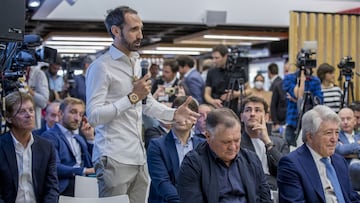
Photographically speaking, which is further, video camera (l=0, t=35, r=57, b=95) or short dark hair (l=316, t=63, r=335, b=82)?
short dark hair (l=316, t=63, r=335, b=82)

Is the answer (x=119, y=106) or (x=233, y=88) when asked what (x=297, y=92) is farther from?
(x=119, y=106)

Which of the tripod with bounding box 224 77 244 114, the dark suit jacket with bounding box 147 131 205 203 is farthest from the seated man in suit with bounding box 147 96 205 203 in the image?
the tripod with bounding box 224 77 244 114

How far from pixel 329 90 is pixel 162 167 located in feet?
10.9

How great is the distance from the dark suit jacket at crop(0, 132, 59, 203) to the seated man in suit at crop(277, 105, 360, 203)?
4.16 feet

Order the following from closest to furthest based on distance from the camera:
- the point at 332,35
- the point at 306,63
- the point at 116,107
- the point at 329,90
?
1. the point at 116,107
2. the point at 306,63
3. the point at 329,90
4. the point at 332,35

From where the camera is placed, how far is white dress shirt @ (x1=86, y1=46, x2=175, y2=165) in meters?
2.76

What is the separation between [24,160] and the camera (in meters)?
3.11

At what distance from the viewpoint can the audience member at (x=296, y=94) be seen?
552cm

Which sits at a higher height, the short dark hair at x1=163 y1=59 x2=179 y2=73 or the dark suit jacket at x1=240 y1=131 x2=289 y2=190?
the short dark hair at x1=163 y1=59 x2=179 y2=73

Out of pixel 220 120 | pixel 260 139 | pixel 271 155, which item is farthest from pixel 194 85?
pixel 220 120

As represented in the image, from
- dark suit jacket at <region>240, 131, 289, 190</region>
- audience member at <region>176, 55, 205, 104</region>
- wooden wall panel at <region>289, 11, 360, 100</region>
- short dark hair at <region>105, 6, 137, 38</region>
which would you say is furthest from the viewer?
wooden wall panel at <region>289, 11, 360, 100</region>

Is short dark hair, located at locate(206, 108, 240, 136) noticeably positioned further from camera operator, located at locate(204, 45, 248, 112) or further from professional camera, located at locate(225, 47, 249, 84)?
camera operator, located at locate(204, 45, 248, 112)

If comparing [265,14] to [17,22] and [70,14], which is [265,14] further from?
[17,22]

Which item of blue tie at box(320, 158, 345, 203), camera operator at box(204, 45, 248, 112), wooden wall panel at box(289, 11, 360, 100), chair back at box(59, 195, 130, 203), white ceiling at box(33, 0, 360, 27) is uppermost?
white ceiling at box(33, 0, 360, 27)
